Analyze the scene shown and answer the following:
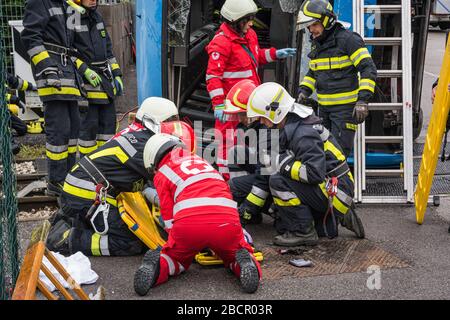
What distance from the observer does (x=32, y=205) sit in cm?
610

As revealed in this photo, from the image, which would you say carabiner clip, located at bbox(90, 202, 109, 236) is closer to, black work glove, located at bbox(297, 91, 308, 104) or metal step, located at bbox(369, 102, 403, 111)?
black work glove, located at bbox(297, 91, 308, 104)

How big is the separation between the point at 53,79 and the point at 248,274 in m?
2.71

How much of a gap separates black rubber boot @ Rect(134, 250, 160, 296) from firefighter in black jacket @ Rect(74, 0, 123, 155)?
8.47 feet

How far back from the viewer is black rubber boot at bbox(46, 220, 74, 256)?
191 inches

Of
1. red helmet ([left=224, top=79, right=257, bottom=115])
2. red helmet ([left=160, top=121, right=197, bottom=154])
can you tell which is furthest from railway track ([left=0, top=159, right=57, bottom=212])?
red helmet ([left=224, top=79, right=257, bottom=115])

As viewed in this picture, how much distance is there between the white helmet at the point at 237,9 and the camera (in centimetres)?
602

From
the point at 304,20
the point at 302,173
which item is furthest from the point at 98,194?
the point at 304,20

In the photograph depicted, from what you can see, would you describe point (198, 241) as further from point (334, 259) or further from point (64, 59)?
point (64, 59)

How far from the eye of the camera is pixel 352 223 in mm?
5195

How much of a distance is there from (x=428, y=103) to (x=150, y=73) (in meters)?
5.59

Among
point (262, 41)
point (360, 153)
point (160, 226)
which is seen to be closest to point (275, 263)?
point (160, 226)

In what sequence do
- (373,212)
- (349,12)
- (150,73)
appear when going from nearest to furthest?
(373,212)
(349,12)
(150,73)

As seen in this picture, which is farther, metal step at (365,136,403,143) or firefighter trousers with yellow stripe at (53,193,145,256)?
metal step at (365,136,403,143)
